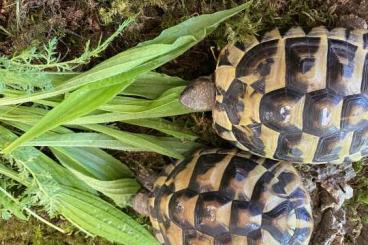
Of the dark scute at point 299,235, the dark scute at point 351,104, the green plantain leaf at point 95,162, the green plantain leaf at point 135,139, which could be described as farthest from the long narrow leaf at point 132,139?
the dark scute at point 351,104

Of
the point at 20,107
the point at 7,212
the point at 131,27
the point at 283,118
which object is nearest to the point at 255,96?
the point at 283,118

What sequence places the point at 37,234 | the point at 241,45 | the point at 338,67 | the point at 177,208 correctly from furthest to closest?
the point at 37,234 < the point at 177,208 < the point at 241,45 < the point at 338,67

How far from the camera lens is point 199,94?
5.19ft

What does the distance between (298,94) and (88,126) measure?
0.63 meters

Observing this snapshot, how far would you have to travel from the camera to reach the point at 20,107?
1705mm

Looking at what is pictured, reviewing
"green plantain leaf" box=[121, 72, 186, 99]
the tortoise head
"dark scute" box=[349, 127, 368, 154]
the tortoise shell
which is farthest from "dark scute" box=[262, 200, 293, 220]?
"green plantain leaf" box=[121, 72, 186, 99]

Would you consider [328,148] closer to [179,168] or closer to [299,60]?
[299,60]

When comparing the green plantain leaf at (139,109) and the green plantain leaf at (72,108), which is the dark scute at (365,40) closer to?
the green plantain leaf at (139,109)

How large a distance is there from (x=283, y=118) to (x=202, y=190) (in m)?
0.32

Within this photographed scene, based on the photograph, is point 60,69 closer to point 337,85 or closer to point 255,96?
point 255,96

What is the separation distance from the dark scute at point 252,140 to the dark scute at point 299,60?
0.15 m

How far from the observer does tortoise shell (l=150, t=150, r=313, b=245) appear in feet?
5.19

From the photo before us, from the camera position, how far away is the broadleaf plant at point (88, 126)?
1561 mm

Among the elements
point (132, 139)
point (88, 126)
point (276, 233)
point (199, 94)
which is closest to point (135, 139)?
point (132, 139)
